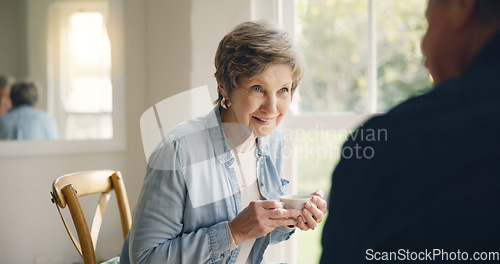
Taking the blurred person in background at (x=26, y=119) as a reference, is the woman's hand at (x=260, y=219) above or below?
below

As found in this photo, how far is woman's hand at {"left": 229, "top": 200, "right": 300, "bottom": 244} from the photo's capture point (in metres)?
1.21

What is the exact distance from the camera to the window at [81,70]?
2.63 meters

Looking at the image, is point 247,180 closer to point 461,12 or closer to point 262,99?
point 262,99

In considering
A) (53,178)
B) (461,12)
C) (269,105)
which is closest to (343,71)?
Result: (269,105)

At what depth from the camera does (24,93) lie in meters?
2.56

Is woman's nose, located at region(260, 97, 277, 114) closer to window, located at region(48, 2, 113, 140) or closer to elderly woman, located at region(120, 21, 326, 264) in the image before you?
elderly woman, located at region(120, 21, 326, 264)

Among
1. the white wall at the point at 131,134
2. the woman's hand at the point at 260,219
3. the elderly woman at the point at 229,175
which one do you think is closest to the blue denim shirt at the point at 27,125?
the white wall at the point at 131,134

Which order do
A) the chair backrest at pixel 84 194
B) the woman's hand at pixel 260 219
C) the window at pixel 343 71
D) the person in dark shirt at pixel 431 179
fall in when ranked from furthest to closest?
the window at pixel 343 71, the chair backrest at pixel 84 194, the woman's hand at pixel 260 219, the person in dark shirt at pixel 431 179

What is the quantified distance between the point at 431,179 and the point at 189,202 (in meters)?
0.88

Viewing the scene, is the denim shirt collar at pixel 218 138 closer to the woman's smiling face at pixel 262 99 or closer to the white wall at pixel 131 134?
the woman's smiling face at pixel 262 99

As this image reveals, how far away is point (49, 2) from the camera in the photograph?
2.60 meters

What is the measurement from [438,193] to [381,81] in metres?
1.78

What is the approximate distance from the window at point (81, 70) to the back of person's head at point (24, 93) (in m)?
0.08

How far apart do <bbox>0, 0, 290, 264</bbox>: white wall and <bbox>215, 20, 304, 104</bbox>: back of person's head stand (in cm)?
89
